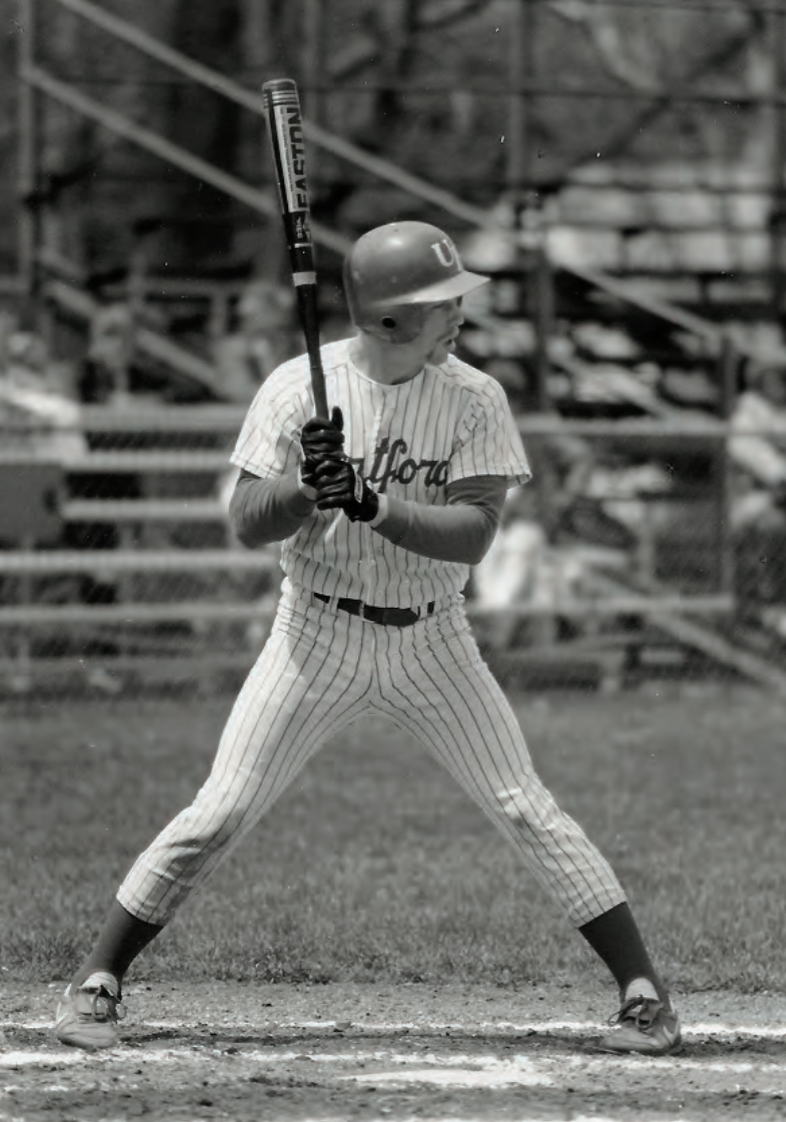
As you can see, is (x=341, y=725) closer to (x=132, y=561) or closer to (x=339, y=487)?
(x=339, y=487)

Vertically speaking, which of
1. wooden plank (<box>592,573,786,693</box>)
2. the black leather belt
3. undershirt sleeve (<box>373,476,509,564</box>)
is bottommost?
the black leather belt

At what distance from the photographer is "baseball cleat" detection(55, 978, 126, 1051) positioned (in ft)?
16.8

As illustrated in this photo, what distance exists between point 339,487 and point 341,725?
2.58 feet

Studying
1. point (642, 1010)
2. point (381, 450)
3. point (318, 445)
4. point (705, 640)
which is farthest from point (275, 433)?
point (705, 640)

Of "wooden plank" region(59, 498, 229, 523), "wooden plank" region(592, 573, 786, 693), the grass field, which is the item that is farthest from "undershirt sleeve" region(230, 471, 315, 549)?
"wooden plank" region(592, 573, 786, 693)

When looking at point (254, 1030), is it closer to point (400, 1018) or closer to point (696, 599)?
point (400, 1018)

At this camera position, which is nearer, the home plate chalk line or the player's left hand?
the player's left hand

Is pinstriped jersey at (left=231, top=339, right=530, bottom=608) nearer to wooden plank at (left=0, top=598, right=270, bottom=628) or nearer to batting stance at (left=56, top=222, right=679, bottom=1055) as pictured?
batting stance at (left=56, top=222, right=679, bottom=1055)

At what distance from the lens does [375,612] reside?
17.0 ft

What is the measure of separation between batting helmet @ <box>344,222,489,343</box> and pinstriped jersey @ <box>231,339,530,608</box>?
142mm

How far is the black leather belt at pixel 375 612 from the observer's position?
17.0 feet

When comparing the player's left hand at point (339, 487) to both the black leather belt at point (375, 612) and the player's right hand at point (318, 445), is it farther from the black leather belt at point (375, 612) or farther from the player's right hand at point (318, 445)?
the black leather belt at point (375, 612)

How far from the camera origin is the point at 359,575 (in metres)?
5.14

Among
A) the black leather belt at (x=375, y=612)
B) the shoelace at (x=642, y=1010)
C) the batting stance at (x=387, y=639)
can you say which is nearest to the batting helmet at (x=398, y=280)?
the batting stance at (x=387, y=639)
